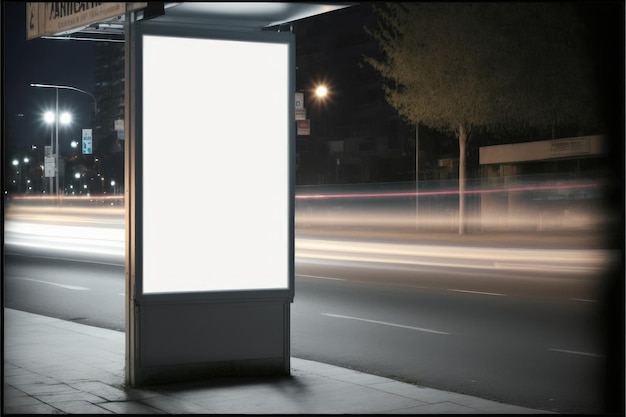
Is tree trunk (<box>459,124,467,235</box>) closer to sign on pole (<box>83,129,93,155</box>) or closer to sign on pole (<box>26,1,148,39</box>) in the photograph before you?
sign on pole (<box>26,1,148,39</box>)

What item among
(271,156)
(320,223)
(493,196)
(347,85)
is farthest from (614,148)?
(347,85)

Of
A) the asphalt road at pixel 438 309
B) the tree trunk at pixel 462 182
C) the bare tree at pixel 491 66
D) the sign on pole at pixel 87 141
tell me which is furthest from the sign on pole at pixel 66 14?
the sign on pole at pixel 87 141

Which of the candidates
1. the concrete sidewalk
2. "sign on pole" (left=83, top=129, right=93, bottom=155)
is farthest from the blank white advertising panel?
"sign on pole" (left=83, top=129, right=93, bottom=155)

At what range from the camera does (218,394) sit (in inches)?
294

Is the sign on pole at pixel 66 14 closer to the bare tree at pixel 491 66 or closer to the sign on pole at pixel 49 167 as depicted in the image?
the bare tree at pixel 491 66

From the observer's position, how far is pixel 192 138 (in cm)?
793

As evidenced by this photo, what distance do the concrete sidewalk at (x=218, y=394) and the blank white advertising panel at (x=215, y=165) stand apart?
0.86 m

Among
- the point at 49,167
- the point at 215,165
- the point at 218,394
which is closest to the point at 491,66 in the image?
the point at 215,165

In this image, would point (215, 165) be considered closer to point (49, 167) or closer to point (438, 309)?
point (438, 309)

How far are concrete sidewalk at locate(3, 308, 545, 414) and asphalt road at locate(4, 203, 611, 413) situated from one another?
2.37ft

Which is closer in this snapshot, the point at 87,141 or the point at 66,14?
the point at 66,14

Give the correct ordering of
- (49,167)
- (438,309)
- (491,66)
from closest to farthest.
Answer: (438,309) → (491,66) → (49,167)

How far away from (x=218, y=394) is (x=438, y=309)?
6797 mm

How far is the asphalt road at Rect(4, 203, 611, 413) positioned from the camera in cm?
895
